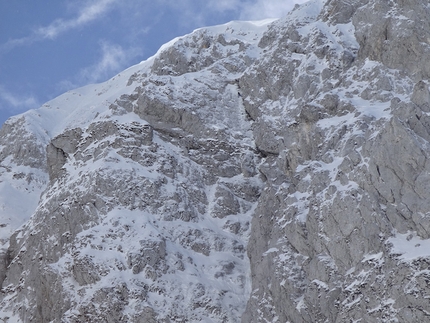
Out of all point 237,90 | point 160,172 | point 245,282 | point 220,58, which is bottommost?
point 245,282

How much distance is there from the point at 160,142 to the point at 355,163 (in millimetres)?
30418

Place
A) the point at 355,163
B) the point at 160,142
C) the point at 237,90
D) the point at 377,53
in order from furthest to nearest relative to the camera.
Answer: the point at 237,90, the point at 160,142, the point at 377,53, the point at 355,163

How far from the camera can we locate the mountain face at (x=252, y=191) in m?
75.2

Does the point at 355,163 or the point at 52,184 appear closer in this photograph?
the point at 355,163

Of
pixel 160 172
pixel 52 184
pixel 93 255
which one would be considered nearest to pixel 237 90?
pixel 160 172

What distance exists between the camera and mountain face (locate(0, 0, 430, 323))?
247 ft

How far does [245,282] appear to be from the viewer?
89625 millimetres

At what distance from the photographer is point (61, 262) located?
88938mm

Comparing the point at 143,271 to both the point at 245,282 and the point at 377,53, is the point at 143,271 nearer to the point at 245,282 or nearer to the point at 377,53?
the point at 245,282

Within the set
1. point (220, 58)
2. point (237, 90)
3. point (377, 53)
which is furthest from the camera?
point (220, 58)

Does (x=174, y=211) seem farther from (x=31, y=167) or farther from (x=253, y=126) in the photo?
(x=31, y=167)

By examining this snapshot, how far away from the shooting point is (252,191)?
3890 inches

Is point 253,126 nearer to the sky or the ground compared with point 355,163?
nearer to the sky

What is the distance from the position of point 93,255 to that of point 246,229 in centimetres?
1915
